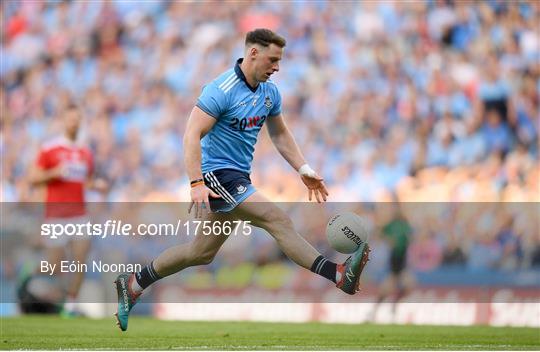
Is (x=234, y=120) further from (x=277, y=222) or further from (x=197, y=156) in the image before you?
(x=277, y=222)

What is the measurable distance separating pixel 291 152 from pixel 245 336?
1.96 meters

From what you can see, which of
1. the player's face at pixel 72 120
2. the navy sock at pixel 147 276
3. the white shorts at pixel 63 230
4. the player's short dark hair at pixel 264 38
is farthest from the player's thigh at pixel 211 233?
the player's face at pixel 72 120

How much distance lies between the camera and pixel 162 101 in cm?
1720

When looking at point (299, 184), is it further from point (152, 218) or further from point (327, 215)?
point (152, 218)

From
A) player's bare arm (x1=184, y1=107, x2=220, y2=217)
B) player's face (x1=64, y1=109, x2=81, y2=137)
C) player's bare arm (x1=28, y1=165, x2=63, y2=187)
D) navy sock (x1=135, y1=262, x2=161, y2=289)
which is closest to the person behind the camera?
player's bare arm (x1=184, y1=107, x2=220, y2=217)

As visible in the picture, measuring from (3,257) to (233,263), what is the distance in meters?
2.93

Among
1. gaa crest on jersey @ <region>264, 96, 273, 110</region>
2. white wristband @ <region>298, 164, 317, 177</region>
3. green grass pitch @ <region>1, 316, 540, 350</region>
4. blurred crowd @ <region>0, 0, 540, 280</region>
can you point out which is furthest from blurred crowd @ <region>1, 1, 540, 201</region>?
gaa crest on jersey @ <region>264, 96, 273, 110</region>

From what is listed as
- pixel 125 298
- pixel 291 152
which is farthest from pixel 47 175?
pixel 291 152

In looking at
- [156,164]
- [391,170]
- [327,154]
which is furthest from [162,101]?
[391,170]

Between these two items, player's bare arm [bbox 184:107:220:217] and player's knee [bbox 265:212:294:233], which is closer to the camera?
player's bare arm [bbox 184:107:220:217]

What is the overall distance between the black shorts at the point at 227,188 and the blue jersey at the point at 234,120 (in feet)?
0.20

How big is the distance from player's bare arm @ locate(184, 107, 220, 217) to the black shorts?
0.18 m

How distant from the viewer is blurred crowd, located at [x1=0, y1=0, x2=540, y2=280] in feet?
53.2

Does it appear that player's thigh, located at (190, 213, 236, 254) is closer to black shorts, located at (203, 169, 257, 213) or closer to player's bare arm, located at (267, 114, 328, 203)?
black shorts, located at (203, 169, 257, 213)
